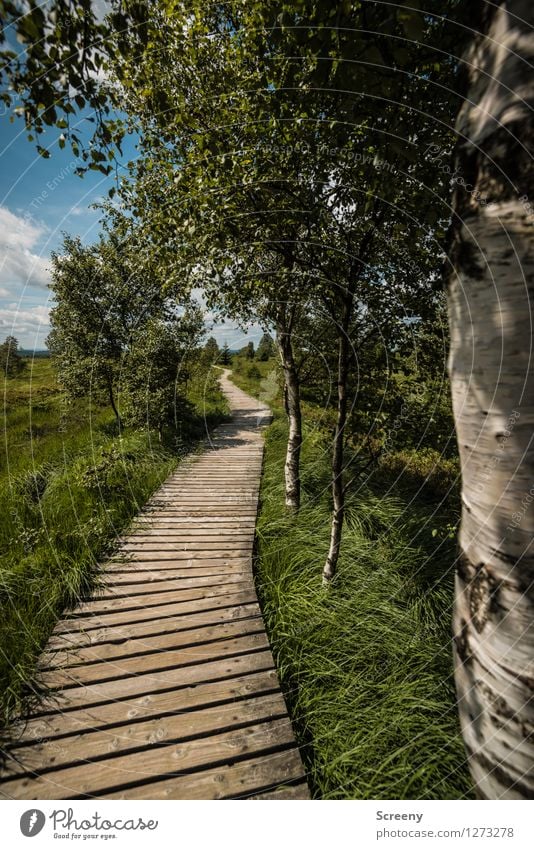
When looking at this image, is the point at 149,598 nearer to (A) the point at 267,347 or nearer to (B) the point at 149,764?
(B) the point at 149,764

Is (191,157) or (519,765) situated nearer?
(519,765)

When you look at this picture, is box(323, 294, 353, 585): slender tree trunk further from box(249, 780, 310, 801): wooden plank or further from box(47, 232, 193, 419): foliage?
box(47, 232, 193, 419): foliage

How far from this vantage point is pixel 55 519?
522 cm

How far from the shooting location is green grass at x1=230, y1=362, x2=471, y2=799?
2512mm

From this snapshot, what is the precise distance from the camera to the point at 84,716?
2.89 meters

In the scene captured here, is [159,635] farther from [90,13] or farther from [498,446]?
[90,13]

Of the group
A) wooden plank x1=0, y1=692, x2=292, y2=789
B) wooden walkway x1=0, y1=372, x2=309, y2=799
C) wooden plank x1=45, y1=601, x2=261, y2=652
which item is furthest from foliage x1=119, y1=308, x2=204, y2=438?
wooden plank x1=0, y1=692, x2=292, y2=789

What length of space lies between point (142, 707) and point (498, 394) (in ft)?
12.1

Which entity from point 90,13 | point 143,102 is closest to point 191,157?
point 90,13

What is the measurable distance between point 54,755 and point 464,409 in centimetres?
385

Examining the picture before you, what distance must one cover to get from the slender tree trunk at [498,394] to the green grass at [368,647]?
152 cm

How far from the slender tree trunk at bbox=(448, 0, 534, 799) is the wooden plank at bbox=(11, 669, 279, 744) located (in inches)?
88.2

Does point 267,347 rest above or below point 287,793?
above

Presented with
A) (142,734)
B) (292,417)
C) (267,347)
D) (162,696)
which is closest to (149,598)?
(162,696)
